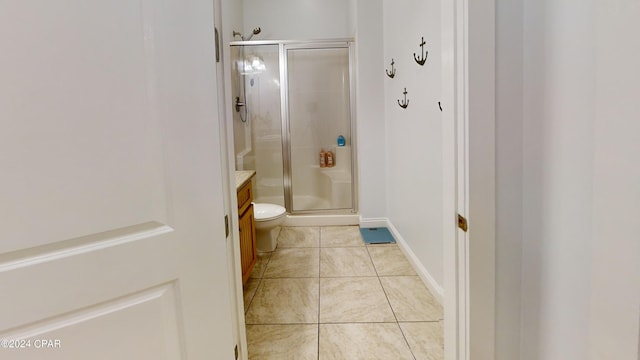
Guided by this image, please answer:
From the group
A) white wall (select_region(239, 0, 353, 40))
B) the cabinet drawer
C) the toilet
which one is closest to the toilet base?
the toilet

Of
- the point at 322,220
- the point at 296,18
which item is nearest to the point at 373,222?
the point at 322,220

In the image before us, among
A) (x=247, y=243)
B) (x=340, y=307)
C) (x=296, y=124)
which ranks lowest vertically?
(x=340, y=307)

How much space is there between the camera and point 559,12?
3.12 feet

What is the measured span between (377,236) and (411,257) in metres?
0.79

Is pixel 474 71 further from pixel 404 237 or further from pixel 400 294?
pixel 404 237

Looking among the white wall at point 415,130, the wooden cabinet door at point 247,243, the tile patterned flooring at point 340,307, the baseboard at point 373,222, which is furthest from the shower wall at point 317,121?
the wooden cabinet door at point 247,243

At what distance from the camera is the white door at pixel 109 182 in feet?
2.62

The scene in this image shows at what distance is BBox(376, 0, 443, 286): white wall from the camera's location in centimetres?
233

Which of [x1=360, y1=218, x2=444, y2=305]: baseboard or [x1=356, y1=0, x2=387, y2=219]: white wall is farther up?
[x1=356, y1=0, x2=387, y2=219]: white wall

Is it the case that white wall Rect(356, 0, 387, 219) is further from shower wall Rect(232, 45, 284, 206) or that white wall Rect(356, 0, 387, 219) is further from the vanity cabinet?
the vanity cabinet

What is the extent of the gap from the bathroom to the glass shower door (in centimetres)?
8

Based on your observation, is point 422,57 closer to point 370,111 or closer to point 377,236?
point 370,111

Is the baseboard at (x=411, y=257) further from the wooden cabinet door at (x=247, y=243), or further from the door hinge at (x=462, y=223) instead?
the door hinge at (x=462, y=223)

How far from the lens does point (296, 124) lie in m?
4.61
